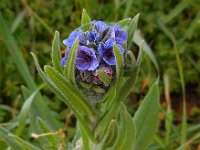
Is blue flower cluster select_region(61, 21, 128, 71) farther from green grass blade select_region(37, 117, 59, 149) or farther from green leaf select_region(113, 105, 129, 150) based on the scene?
green grass blade select_region(37, 117, 59, 149)

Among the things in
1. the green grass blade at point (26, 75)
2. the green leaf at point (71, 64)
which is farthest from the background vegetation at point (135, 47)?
the green leaf at point (71, 64)

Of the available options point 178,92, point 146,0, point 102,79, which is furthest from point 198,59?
point 102,79

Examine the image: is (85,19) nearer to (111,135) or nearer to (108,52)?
(108,52)

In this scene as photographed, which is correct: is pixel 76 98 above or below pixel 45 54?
below

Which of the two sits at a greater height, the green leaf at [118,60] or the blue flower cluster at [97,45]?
the blue flower cluster at [97,45]

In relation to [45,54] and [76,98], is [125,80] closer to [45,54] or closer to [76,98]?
[76,98]

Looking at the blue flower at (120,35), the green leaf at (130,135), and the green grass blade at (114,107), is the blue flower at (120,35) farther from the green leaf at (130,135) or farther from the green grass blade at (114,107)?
the green leaf at (130,135)

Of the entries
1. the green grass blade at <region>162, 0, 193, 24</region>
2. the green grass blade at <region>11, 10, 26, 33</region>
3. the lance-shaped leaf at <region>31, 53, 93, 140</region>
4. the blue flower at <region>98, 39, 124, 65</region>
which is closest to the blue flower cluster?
the blue flower at <region>98, 39, 124, 65</region>
